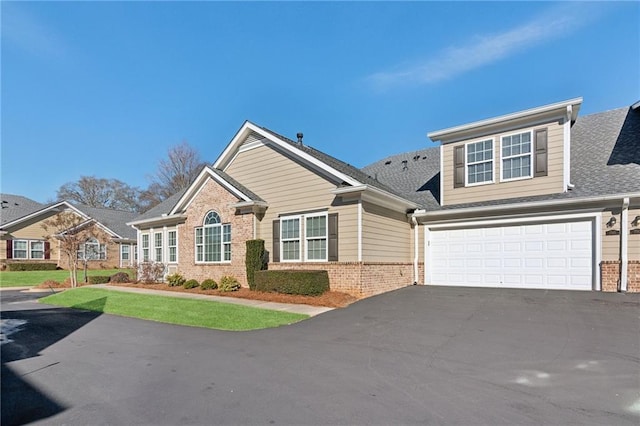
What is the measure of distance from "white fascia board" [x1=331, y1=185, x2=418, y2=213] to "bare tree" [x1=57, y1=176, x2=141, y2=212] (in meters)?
51.6

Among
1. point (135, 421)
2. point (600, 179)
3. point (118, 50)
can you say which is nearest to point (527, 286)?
point (600, 179)

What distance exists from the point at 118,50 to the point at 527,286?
15955 mm

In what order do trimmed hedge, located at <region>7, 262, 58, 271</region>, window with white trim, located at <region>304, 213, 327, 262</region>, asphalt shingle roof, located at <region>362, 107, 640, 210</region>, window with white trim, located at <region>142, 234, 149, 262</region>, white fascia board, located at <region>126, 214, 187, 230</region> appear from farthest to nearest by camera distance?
trimmed hedge, located at <region>7, 262, 58, 271</region> → window with white trim, located at <region>142, 234, 149, 262</region> → white fascia board, located at <region>126, 214, 187, 230</region> → window with white trim, located at <region>304, 213, 327, 262</region> → asphalt shingle roof, located at <region>362, 107, 640, 210</region>

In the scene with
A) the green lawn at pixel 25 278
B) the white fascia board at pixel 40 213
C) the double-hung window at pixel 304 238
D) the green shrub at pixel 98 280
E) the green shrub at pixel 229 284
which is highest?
the white fascia board at pixel 40 213

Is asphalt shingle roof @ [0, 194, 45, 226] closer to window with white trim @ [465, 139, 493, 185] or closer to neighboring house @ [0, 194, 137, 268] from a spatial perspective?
neighboring house @ [0, 194, 137, 268]

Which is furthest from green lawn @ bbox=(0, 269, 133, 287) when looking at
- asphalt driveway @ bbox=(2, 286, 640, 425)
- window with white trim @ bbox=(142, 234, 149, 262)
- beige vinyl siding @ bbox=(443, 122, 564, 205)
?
beige vinyl siding @ bbox=(443, 122, 564, 205)

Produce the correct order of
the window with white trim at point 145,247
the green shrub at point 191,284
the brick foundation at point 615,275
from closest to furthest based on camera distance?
the brick foundation at point 615,275
the green shrub at point 191,284
the window with white trim at point 145,247

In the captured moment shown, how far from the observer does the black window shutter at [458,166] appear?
14.3 metres

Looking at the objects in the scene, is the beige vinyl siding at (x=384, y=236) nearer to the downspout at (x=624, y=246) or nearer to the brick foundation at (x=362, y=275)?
the brick foundation at (x=362, y=275)

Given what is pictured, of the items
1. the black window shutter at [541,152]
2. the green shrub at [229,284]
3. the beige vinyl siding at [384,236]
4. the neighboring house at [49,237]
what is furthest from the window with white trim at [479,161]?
the neighboring house at [49,237]

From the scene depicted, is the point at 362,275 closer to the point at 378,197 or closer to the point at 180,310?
the point at 378,197

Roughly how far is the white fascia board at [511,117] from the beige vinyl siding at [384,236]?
363 cm

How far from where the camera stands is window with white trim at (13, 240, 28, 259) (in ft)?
101

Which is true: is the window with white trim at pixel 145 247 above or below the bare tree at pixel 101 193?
below
